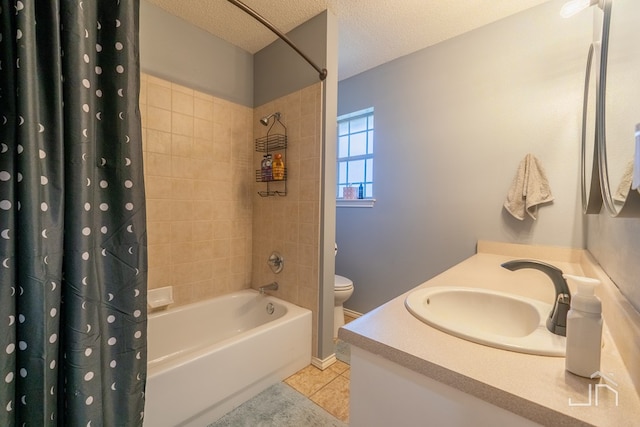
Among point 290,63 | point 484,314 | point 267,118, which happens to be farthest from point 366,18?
point 484,314

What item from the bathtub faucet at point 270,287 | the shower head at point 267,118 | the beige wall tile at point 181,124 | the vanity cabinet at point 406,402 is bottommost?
the bathtub faucet at point 270,287

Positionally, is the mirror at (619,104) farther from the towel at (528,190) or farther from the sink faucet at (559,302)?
the towel at (528,190)

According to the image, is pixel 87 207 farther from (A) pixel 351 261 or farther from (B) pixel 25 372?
(A) pixel 351 261

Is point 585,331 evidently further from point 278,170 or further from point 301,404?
point 278,170

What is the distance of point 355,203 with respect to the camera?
2559 mm

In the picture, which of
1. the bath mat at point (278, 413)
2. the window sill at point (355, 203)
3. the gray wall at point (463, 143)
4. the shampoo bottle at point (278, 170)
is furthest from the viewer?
the window sill at point (355, 203)

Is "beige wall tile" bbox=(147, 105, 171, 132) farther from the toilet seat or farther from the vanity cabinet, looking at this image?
the vanity cabinet

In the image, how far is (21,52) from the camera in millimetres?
615

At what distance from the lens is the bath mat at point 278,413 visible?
1.32 metres

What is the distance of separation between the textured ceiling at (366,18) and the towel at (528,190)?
1019 millimetres

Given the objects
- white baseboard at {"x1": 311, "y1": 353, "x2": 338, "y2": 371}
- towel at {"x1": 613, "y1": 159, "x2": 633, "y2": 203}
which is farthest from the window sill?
towel at {"x1": 613, "y1": 159, "x2": 633, "y2": 203}

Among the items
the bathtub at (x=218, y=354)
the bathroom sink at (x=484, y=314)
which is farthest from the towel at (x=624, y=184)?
the bathtub at (x=218, y=354)

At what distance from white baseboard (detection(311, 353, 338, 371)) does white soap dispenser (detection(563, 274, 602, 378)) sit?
61.4 inches

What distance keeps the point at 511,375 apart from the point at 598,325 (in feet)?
0.54
